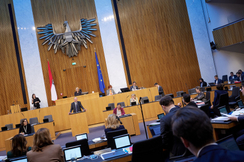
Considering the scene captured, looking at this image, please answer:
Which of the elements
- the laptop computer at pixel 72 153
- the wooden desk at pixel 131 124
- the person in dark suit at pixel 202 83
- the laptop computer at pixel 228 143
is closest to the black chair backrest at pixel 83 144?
the laptop computer at pixel 72 153

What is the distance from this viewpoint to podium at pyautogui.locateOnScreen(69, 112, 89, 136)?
7.73 meters

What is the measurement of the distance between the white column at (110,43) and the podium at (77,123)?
4.75 m

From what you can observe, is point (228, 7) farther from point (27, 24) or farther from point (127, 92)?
point (27, 24)

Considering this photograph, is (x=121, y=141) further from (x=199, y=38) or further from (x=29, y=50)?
(x=199, y=38)

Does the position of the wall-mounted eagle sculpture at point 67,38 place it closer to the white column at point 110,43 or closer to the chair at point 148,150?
the white column at point 110,43

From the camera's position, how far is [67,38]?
1195cm

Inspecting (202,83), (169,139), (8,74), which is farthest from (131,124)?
(8,74)

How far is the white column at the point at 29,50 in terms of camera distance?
1170 cm

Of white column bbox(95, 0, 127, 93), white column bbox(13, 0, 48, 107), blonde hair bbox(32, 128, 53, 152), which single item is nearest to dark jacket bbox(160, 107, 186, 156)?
blonde hair bbox(32, 128, 53, 152)

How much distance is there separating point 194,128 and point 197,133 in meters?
0.03

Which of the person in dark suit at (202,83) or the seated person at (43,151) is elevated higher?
the person in dark suit at (202,83)

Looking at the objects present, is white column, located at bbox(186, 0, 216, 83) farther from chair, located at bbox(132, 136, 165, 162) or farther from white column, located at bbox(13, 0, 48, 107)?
chair, located at bbox(132, 136, 165, 162)

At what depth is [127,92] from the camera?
10.0 metres

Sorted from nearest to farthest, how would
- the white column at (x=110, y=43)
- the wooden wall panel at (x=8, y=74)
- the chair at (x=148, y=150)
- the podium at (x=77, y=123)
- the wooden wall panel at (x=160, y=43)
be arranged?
the chair at (x=148, y=150) → the podium at (x=77, y=123) → the wooden wall panel at (x=8, y=74) → the white column at (x=110, y=43) → the wooden wall panel at (x=160, y=43)
